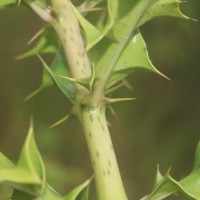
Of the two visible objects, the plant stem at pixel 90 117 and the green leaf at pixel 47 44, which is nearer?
the plant stem at pixel 90 117

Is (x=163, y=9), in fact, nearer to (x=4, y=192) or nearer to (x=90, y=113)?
(x=90, y=113)

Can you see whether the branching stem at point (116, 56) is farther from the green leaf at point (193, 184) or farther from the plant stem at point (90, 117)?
the green leaf at point (193, 184)

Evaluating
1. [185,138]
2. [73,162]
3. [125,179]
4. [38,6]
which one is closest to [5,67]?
[73,162]

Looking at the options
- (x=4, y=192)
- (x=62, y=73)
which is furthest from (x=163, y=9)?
(x=4, y=192)

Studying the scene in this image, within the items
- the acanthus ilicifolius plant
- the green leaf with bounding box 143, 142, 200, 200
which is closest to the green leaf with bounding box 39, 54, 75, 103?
the acanthus ilicifolius plant

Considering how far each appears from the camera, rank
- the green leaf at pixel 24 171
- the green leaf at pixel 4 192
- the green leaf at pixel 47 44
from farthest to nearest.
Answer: the green leaf at pixel 4 192 → the green leaf at pixel 47 44 → the green leaf at pixel 24 171

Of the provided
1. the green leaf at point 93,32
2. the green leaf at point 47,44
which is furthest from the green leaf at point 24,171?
the green leaf at point 47,44
